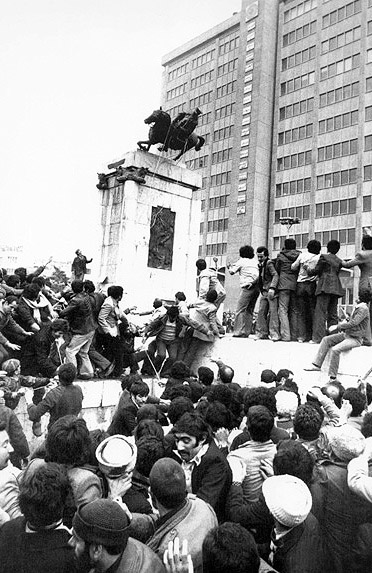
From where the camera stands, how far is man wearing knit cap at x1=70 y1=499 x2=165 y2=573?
1.96 metres

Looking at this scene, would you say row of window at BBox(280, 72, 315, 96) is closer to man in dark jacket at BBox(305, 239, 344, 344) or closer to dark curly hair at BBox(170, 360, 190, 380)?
man in dark jacket at BBox(305, 239, 344, 344)

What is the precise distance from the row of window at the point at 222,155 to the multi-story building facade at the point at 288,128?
18cm

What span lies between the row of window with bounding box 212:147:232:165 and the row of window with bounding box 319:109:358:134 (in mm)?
11866

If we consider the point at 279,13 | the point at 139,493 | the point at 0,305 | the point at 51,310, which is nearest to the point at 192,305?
the point at 51,310

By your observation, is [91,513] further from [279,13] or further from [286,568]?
[279,13]

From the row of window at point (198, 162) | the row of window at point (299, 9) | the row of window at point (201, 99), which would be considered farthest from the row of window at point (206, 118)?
the row of window at point (299, 9)

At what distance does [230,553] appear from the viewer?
212 cm

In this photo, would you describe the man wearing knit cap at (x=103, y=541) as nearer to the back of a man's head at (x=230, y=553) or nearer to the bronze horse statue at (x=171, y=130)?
the back of a man's head at (x=230, y=553)

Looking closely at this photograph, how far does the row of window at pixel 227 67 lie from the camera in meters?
62.1

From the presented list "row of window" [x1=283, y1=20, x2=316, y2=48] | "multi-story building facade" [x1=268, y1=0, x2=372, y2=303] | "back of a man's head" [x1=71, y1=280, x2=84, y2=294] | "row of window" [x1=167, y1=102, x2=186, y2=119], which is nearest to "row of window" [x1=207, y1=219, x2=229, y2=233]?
"multi-story building facade" [x1=268, y1=0, x2=372, y2=303]

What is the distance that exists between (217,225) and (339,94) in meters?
19.7

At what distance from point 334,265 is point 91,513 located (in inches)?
286

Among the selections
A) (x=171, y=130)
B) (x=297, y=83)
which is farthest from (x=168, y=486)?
(x=297, y=83)

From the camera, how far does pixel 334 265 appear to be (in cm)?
847
